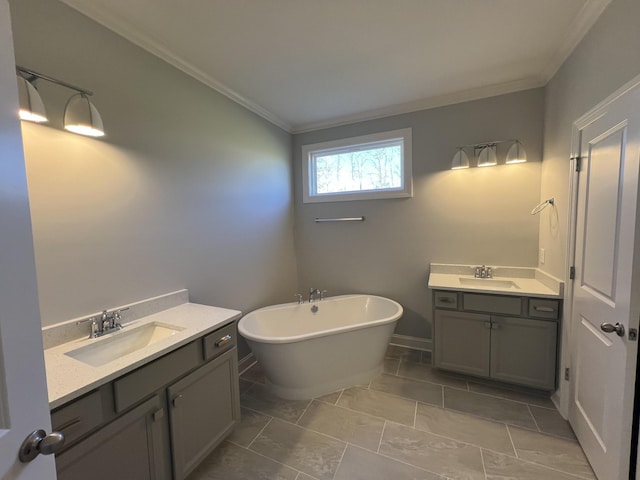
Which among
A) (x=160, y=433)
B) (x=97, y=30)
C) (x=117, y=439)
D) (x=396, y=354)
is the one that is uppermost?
(x=97, y=30)

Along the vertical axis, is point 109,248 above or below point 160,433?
above

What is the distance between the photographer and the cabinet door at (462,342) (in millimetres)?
2320

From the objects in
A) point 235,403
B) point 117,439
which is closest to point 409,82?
point 235,403

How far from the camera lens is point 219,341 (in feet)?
5.48

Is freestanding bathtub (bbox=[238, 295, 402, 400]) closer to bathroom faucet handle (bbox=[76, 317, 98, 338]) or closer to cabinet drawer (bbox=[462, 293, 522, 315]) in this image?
cabinet drawer (bbox=[462, 293, 522, 315])

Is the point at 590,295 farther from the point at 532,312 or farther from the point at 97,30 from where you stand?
the point at 97,30

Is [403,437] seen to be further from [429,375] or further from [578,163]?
[578,163]

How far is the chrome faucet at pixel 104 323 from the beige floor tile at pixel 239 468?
0.99 m

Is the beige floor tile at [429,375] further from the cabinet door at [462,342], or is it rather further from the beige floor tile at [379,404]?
the beige floor tile at [379,404]

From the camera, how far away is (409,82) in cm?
243

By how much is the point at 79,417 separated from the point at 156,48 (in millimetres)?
2139

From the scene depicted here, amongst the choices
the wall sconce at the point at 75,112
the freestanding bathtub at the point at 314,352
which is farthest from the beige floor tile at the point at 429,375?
the wall sconce at the point at 75,112

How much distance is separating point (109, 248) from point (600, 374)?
2888mm

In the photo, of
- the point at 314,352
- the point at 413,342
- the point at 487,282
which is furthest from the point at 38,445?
the point at 413,342
